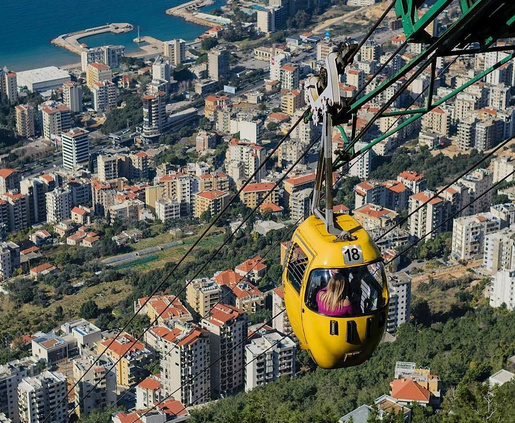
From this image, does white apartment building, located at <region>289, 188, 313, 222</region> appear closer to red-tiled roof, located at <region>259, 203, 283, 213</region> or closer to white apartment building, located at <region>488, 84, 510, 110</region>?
red-tiled roof, located at <region>259, 203, 283, 213</region>

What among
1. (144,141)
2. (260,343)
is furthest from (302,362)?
(144,141)

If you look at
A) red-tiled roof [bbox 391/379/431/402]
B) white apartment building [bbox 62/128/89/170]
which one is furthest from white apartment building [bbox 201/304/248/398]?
white apartment building [bbox 62/128/89/170]

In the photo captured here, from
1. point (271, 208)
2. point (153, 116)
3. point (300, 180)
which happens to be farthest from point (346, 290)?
point (153, 116)

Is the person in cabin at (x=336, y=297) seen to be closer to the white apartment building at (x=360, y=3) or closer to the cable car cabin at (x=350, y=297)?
the cable car cabin at (x=350, y=297)

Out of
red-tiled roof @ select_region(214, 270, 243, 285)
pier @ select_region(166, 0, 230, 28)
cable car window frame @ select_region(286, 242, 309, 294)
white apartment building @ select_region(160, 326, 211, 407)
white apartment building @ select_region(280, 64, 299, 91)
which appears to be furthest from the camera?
pier @ select_region(166, 0, 230, 28)

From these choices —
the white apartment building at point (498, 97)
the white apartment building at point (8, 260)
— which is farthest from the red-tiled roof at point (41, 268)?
the white apartment building at point (498, 97)

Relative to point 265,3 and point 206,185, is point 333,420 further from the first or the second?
point 265,3
